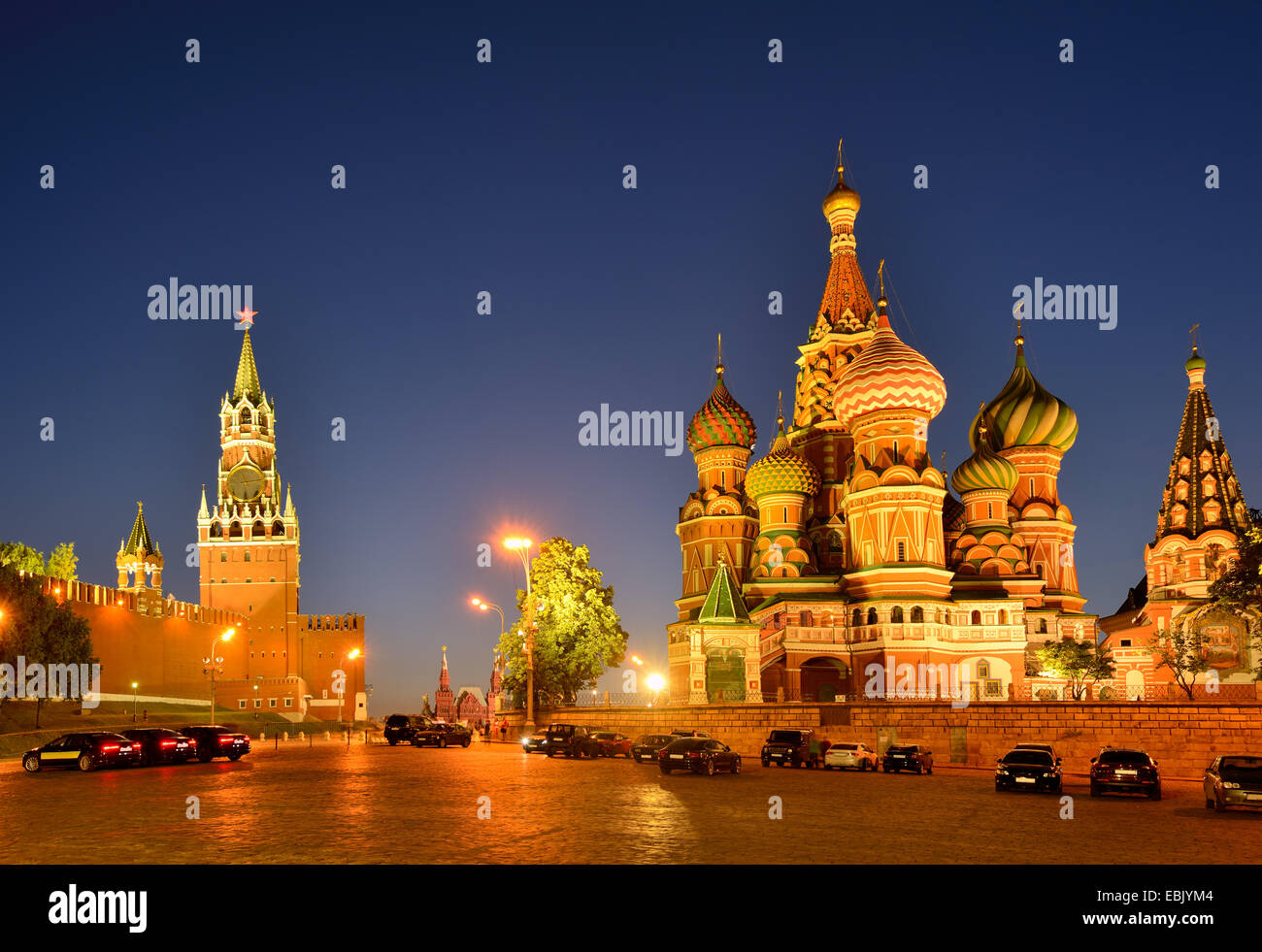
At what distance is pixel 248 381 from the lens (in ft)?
470

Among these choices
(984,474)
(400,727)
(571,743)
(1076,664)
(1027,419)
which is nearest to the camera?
(571,743)

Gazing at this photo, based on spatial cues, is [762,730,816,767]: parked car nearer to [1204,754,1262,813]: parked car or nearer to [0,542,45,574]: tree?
[1204,754,1262,813]: parked car

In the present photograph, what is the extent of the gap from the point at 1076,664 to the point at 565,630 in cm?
2898

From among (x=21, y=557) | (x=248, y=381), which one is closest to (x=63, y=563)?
(x=21, y=557)

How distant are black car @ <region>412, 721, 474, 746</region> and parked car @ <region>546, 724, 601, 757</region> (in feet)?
27.9

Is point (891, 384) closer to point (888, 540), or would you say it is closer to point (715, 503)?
point (888, 540)

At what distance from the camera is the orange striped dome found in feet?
201

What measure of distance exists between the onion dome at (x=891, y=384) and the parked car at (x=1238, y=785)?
140ft

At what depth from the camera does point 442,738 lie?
47.1 meters

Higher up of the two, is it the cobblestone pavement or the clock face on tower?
the clock face on tower

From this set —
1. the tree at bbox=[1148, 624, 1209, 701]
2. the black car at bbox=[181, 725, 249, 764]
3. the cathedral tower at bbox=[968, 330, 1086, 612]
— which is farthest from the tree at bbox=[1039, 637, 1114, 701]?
the black car at bbox=[181, 725, 249, 764]

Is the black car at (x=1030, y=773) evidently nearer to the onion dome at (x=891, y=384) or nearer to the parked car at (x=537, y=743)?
the parked car at (x=537, y=743)
